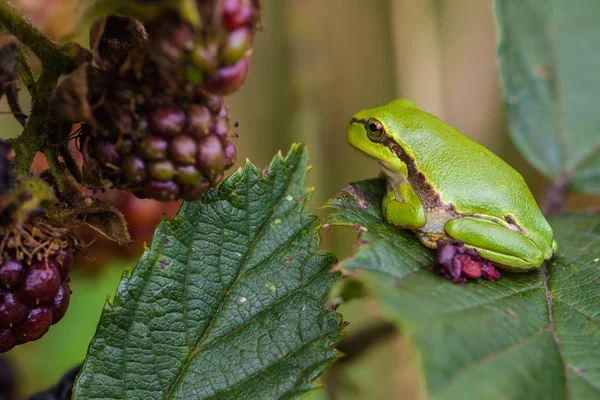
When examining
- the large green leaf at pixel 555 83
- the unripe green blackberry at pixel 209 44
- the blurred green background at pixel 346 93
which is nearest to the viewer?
the unripe green blackberry at pixel 209 44

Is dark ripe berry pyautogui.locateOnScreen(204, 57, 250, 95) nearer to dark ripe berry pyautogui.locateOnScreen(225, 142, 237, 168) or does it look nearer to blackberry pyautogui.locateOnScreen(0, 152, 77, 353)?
dark ripe berry pyautogui.locateOnScreen(225, 142, 237, 168)

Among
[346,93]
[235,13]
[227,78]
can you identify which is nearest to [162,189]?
A: [227,78]

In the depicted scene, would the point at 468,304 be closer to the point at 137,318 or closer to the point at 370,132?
the point at 137,318

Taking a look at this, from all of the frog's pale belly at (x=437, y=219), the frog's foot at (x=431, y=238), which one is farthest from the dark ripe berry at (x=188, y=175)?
the frog's pale belly at (x=437, y=219)

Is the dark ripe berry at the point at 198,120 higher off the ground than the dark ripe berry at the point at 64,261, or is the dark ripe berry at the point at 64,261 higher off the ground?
the dark ripe berry at the point at 198,120

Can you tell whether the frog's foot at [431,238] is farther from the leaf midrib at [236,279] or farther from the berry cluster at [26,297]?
the berry cluster at [26,297]

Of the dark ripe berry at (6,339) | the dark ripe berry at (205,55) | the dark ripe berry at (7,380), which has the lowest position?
the dark ripe berry at (7,380)

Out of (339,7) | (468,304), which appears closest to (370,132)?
(468,304)
